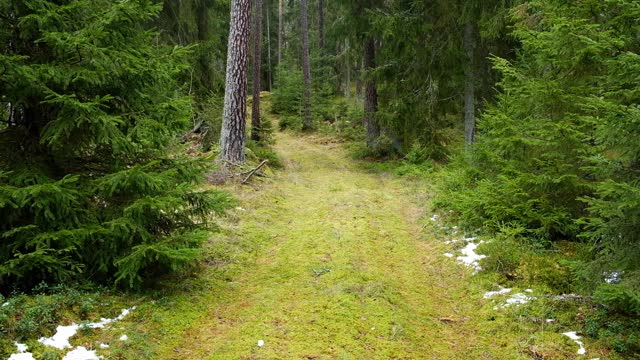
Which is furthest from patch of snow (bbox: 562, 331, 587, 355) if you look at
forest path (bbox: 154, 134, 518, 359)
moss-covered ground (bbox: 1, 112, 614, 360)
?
forest path (bbox: 154, 134, 518, 359)

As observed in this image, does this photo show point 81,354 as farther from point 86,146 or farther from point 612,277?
point 612,277

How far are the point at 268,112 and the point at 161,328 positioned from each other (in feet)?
92.2

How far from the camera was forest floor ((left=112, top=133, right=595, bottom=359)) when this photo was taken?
502cm

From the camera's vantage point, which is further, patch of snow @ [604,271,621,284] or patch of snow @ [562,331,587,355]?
patch of snow @ [604,271,621,284]

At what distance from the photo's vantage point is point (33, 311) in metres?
4.64

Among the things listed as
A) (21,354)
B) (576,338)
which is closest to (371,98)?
(576,338)

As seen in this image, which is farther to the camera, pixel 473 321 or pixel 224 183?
pixel 224 183

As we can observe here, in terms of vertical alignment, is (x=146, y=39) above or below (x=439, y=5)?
below

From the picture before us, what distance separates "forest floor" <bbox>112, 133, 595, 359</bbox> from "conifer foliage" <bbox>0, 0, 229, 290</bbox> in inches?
34.2

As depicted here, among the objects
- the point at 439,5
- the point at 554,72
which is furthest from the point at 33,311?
the point at 439,5

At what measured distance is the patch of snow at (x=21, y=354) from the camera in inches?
164

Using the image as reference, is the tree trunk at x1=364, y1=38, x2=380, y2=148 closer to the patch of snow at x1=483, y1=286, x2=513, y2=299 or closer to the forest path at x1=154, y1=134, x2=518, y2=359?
the forest path at x1=154, y1=134, x2=518, y2=359

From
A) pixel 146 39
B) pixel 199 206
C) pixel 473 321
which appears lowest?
pixel 473 321

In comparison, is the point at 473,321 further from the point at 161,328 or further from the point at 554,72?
the point at 554,72
